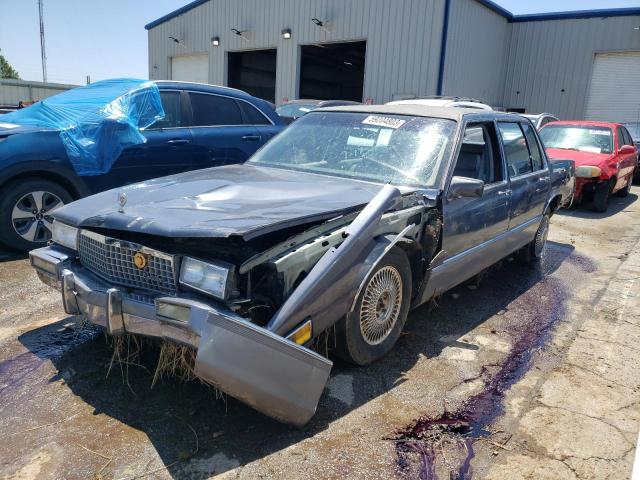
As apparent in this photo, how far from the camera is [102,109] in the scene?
561cm

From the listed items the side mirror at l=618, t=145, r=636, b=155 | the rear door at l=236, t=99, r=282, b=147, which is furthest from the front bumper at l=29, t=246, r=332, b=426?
the side mirror at l=618, t=145, r=636, b=155

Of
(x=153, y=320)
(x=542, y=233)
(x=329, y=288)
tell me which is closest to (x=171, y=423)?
(x=153, y=320)

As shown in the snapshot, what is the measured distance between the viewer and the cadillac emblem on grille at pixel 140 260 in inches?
105

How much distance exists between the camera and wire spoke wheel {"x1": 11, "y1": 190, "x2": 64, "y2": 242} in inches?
198

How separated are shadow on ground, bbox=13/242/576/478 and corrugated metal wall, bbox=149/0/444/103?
12.9 meters

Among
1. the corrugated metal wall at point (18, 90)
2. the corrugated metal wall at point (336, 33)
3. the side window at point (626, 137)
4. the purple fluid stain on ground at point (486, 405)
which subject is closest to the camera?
the purple fluid stain on ground at point (486, 405)

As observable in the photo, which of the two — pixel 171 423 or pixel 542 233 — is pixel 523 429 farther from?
pixel 542 233

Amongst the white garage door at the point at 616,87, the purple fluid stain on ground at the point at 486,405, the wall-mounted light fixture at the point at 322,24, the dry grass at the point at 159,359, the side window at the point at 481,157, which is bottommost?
the purple fluid stain on ground at the point at 486,405

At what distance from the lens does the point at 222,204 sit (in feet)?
9.55

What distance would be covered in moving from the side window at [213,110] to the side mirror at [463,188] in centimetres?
371

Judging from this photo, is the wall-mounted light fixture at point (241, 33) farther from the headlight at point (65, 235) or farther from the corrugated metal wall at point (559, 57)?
the headlight at point (65, 235)

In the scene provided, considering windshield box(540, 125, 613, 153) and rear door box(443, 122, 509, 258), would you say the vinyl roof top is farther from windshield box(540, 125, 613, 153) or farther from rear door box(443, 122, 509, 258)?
rear door box(443, 122, 509, 258)

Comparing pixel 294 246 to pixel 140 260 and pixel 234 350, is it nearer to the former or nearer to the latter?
pixel 234 350

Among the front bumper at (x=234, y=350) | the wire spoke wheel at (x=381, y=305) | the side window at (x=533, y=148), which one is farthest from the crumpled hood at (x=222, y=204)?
the side window at (x=533, y=148)
